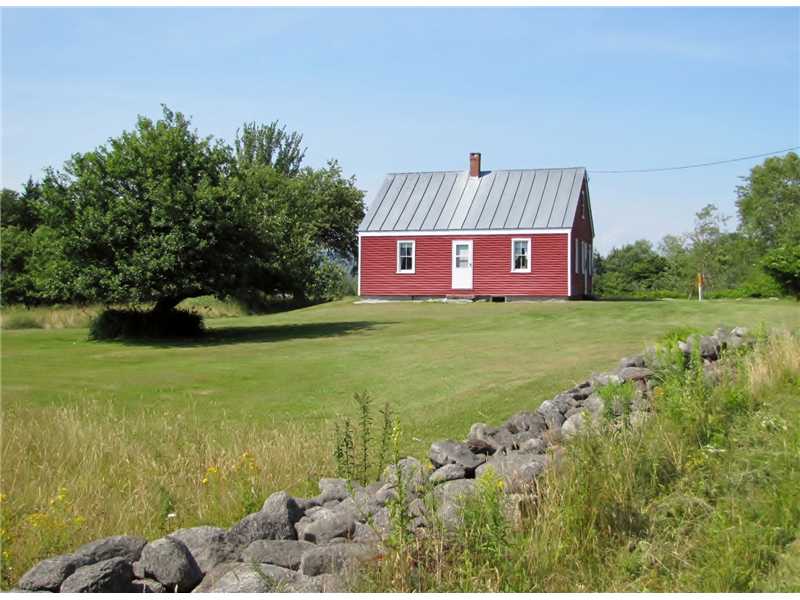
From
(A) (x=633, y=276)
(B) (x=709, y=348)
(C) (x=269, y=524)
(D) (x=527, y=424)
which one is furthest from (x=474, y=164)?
(C) (x=269, y=524)

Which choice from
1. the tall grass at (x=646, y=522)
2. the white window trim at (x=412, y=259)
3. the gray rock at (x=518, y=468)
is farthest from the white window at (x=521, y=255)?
the gray rock at (x=518, y=468)

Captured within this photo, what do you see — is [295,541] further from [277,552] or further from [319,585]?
[319,585]

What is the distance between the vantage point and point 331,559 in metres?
4.93

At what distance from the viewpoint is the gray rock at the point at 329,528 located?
5.57 meters

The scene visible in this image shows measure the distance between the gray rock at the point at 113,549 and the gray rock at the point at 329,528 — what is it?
1037mm

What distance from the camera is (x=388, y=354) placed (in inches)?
679

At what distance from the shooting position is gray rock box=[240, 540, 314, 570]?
5090 mm

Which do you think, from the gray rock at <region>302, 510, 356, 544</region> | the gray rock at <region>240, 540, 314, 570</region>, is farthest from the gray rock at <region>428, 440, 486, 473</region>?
the gray rock at <region>240, 540, 314, 570</region>

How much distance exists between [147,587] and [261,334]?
19.4 meters

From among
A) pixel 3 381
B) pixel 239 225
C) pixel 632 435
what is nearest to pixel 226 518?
pixel 632 435

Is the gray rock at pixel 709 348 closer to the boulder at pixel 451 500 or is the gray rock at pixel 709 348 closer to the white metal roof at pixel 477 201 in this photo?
the boulder at pixel 451 500

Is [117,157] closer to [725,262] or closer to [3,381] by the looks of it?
[3,381]

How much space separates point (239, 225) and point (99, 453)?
616 inches

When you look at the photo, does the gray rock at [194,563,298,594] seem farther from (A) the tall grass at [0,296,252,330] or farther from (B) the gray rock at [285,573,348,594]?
(A) the tall grass at [0,296,252,330]
